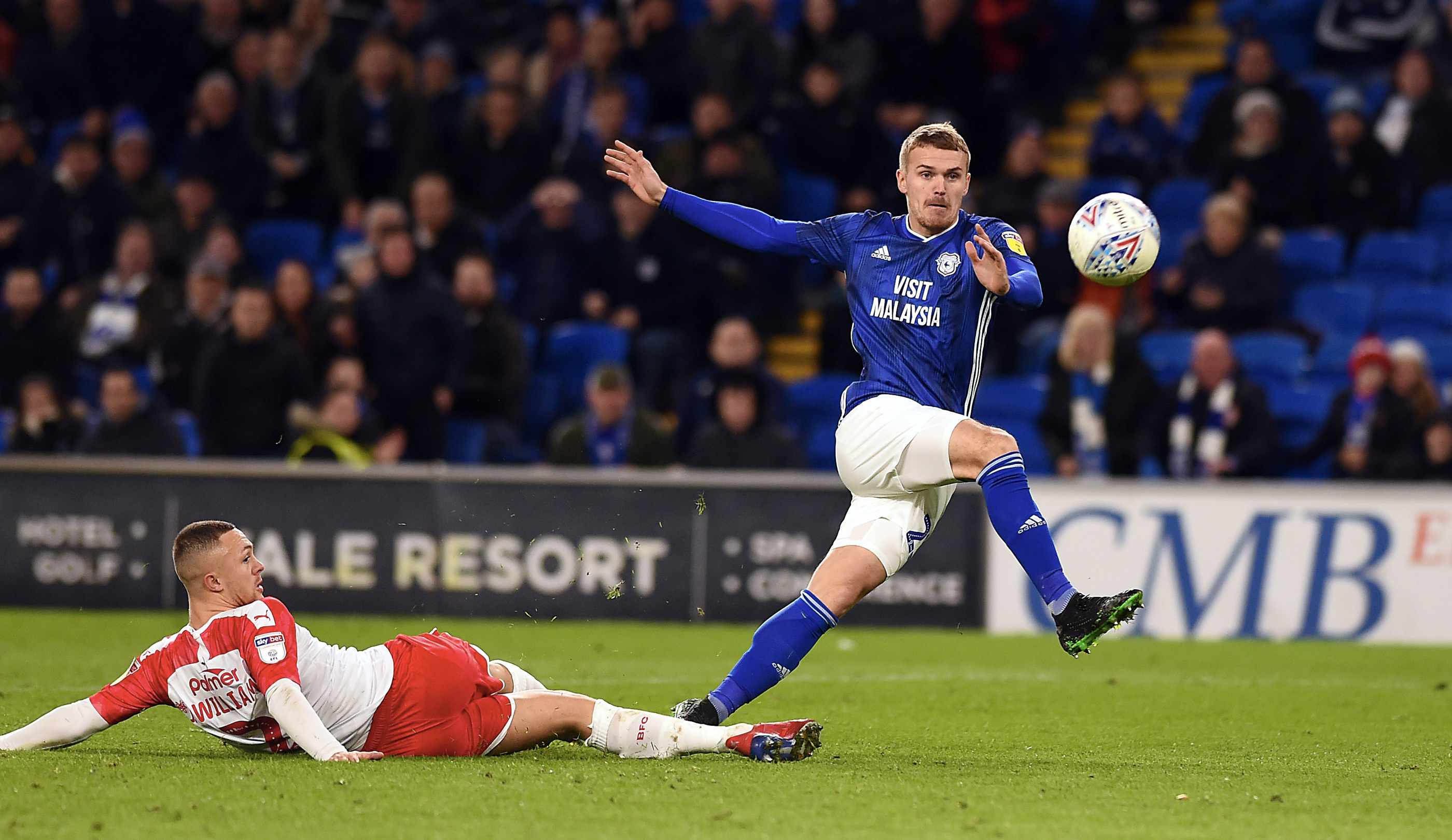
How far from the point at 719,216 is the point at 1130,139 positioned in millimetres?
8443

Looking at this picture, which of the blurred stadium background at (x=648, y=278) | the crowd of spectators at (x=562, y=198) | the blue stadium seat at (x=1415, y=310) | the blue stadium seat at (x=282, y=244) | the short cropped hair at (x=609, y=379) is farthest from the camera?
the blue stadium seat at (x=282, y=244)

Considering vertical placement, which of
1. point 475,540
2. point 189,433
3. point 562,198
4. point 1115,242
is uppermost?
point 562,198

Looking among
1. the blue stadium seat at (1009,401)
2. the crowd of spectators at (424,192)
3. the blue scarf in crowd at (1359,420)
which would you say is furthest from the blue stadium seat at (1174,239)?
the blue scarf in crowd at (1359,420)

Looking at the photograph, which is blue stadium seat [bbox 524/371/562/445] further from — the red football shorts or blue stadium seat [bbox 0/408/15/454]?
the red football shorts

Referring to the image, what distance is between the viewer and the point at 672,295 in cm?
1312

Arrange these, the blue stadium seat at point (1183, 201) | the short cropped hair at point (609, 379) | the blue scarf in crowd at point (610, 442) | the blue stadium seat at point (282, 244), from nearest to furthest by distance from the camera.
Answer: the short cropped hair at point (609, 379) → the blue scarf in crowd at point (610, 442) → the blue stadium seat at point (1183, 201) → the blue stadium seat at point (282, 244)

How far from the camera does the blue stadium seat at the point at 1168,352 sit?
12.2 metres

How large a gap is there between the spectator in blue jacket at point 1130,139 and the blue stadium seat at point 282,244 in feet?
21.4

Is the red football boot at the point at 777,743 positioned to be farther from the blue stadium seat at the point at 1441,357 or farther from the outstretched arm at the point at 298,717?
the blue stadium seat at the point at 1441,357

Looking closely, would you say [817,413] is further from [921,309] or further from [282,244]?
[921,309]

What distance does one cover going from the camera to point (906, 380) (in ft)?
18.5

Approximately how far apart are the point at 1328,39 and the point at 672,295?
565 cm

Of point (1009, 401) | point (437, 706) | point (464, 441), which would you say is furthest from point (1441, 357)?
point (437, 706)

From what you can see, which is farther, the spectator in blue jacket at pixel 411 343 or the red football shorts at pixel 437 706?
the spectator in blue jacket at pixel 411 343
